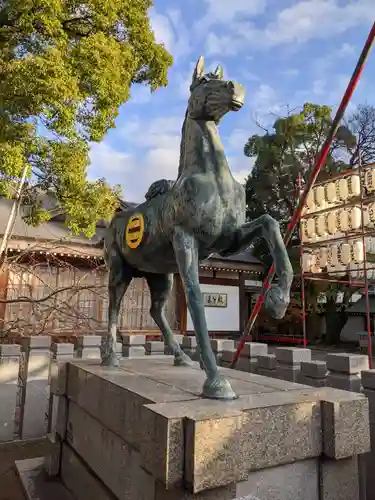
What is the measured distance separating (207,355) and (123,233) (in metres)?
1.52

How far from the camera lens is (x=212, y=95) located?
2.53 metres

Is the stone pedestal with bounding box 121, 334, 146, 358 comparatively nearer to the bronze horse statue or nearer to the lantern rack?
the bronze horse statue

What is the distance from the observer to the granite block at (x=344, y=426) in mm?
2092

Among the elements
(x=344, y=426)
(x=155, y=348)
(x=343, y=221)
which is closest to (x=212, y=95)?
(x=344, y=426)

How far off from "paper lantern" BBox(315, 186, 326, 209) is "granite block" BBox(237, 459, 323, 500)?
25.3ft

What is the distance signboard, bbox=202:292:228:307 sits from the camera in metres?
15.5

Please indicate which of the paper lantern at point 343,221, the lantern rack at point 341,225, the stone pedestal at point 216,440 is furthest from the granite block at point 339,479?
the paper lantern at point 343,221

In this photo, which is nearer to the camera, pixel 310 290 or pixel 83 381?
pixel 83 381

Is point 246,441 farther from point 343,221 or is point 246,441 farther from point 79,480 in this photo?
point 343,221

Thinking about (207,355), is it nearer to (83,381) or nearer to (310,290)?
(83,381)

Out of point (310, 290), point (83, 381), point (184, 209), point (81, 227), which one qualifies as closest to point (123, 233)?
point (184, 209)

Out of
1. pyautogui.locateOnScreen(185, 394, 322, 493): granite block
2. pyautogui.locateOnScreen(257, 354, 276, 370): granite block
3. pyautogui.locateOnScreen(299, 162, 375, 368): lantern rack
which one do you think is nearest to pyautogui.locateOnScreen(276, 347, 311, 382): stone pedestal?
pyautogui.locateOnScreen(257, 354, 276, 370): granite block

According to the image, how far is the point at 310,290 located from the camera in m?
17.9

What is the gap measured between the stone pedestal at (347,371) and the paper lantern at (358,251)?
16.7 feet
